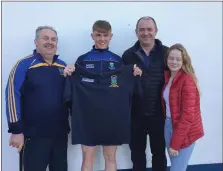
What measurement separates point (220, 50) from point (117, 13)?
119 centimetres

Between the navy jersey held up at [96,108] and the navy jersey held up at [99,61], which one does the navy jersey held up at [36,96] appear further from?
the navy jersey held up at [99,61]

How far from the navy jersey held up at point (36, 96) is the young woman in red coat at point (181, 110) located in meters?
0.81

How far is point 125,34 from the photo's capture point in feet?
8.61

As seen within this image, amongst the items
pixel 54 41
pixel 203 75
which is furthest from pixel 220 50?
pixel 54 41

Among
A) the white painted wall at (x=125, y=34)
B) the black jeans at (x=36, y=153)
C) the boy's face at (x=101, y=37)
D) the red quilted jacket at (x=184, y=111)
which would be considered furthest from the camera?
the white painted wall at (x=125, y=34)

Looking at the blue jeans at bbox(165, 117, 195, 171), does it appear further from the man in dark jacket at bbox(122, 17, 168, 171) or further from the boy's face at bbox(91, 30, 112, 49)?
the boy's face at bbox(91, 30, 112, 49)

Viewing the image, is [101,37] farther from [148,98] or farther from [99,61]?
[148,98]

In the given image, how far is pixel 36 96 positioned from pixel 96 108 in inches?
17.6

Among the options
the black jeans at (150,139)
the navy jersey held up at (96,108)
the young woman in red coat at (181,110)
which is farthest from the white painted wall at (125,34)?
the young woman in red coat at (181,110)

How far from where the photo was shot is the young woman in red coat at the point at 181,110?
1788 millimetres

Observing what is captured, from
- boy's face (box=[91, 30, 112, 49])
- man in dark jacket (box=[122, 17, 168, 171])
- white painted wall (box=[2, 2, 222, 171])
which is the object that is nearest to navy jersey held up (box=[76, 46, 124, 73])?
boy's face (box=[91, 30, 112, 49])

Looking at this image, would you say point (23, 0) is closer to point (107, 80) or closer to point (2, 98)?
point (2, 98)

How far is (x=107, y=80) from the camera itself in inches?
80.2

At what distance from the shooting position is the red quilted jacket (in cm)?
178
